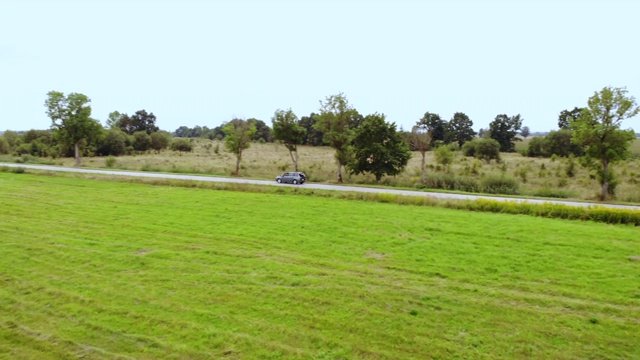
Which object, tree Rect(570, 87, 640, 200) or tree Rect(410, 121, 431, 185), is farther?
tree Rect(410, 121, 431, 185)

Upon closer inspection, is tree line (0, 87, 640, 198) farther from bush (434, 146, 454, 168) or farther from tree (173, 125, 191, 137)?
tree (173, 125, 191, 137)

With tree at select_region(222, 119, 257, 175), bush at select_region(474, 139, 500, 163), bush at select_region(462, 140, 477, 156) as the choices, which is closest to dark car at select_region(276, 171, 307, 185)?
tree at select_region(222, 119, 257, 175)

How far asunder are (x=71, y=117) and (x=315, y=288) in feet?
183

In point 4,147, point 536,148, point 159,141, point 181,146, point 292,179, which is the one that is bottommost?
point 292,179

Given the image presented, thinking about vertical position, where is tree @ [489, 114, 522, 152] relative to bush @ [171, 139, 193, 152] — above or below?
above

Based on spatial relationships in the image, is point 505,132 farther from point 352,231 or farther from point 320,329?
point 320,329

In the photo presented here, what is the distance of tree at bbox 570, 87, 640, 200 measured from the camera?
1072 inches

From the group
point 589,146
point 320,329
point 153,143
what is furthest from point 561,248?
point 153,143

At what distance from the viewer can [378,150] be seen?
122 feet

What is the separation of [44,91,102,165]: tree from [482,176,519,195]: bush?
51.8 m

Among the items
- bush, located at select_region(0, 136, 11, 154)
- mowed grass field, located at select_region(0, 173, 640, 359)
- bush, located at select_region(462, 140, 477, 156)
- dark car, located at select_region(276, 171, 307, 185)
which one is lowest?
mowed grass field, located at select_region(0, 173, 640, 359)

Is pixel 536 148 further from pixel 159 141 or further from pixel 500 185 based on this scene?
pixel 159 141

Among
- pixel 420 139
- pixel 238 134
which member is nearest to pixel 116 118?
pixel 238 134

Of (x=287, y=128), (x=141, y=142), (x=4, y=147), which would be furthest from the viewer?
(x=141, y=142)
